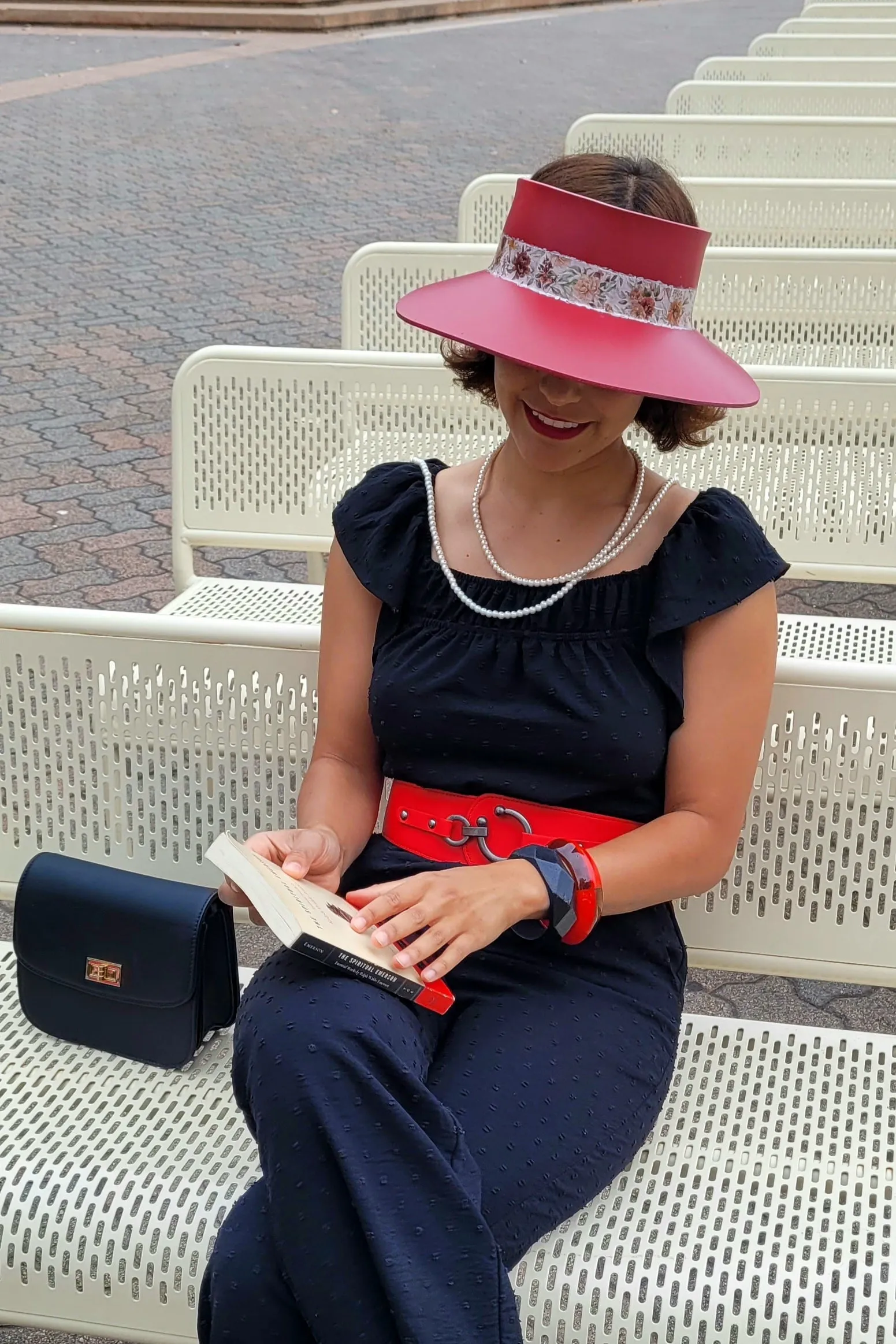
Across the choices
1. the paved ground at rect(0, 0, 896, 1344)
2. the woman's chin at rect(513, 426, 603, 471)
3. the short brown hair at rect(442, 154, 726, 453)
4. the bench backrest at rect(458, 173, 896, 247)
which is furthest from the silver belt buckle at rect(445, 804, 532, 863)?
the bench backrest at rect(458, 173, 896, 247)

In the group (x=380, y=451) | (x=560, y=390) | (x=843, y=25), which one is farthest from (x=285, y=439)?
(x=843, y=25)

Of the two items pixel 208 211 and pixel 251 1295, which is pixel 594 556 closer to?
pixel 251 1295

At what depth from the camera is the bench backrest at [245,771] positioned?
245 centimetres

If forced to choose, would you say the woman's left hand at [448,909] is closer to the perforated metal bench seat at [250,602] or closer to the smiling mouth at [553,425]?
the smiling mouth at [553,425]

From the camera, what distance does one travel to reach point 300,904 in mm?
1989

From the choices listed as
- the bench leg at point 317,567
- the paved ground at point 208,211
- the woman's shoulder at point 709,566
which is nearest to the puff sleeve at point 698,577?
the woman's shoulder at point 709,566

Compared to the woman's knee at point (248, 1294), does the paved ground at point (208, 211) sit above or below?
below

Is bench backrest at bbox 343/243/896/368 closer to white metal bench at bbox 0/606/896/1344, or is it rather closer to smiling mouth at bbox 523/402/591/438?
white metal bench at bbox 0/606/896/1344

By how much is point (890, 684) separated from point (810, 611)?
2.84m

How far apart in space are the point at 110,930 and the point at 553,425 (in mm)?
916

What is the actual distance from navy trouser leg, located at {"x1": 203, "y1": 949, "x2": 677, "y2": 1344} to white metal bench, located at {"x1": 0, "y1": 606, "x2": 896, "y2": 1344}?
12 cm

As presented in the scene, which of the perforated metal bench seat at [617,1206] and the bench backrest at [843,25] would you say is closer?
the perforated metal bench seat at [617,1206]

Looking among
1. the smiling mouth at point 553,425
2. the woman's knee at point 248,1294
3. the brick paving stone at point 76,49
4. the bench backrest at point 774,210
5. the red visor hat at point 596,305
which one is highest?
the red visor hat at point 596,305

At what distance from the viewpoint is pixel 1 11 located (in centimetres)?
1873
